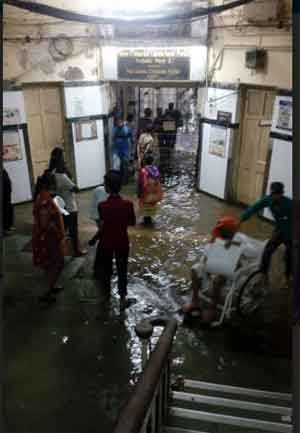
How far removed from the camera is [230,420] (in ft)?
9.93

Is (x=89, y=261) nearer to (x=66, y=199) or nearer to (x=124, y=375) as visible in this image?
(x=66, y=199)

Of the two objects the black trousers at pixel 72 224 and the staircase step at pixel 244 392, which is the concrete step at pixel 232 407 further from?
the black trousers at pixel 72 224

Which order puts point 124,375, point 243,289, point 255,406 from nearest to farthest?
1. point 255,406
2. point 124,375
3. point 243,289

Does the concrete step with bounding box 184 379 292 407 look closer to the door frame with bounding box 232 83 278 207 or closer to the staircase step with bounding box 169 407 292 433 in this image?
the staircase step with bounding box 169 407 292 433

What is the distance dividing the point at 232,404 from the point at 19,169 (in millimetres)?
6978

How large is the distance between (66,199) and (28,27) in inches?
165

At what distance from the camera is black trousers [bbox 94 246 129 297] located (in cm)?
539

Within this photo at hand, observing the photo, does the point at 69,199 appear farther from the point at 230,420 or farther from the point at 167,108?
the point at 167,108

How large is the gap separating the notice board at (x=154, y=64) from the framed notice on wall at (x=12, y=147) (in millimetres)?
2624

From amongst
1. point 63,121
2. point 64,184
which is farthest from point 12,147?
point 64,184

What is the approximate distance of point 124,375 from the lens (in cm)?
432

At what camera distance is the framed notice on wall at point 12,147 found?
8.70 meters

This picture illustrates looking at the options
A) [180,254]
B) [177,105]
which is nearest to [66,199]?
[180,254]

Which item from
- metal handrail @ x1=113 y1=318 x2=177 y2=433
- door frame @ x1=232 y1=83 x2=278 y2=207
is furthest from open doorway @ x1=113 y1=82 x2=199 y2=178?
metal handrail @ x1=113 y1=318 x2=177 y2=433
